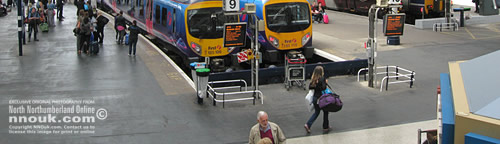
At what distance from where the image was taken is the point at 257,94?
599 inches

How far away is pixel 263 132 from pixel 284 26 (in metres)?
12.5

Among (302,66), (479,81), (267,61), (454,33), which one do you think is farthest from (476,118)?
(454,33)

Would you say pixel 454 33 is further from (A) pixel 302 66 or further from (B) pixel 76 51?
(B) pixel 76 51

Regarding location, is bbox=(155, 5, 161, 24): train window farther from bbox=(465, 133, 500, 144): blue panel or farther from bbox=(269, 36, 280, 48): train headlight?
bbox=(465, 133, 500, 144): blue panel

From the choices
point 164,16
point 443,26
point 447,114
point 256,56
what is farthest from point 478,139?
point 443,26

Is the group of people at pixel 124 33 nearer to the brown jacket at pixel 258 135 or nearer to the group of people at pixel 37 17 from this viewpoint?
the group of people at pixel 37 17

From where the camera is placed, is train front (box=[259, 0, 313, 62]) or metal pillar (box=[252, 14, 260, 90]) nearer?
metal pillar (box=[252, 14, 260, 90])

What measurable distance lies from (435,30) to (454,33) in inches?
41.0

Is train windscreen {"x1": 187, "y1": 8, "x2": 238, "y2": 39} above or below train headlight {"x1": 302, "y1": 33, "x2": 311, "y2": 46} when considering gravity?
above

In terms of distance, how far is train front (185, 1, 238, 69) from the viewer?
19328 millimetres

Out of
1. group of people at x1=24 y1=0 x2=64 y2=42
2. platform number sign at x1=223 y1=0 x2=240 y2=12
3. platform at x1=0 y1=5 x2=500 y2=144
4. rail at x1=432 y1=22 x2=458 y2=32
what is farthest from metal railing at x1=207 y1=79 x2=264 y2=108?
rail at x1=432 y1=22 x2=458 y2=32

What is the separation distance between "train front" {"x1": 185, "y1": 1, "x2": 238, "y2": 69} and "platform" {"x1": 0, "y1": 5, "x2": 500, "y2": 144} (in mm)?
1200

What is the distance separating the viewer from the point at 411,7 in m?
35.1

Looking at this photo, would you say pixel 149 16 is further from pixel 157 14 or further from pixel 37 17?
pixel 37 17
